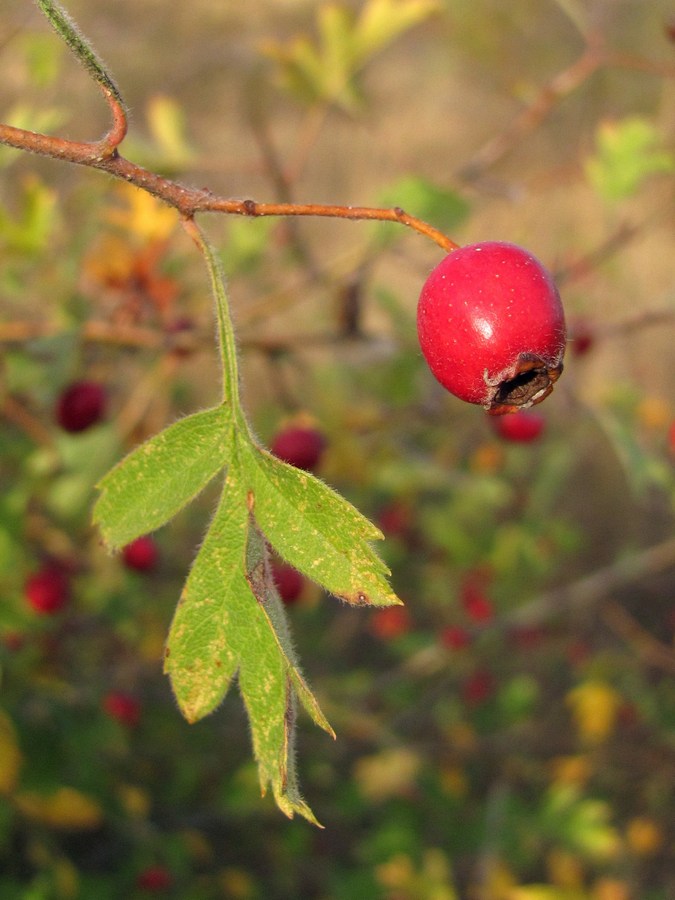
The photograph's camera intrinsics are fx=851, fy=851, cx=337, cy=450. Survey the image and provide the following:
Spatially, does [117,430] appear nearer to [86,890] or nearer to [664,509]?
[86,890]

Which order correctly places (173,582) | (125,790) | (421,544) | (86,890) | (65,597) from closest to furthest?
(65,597), (86,890), (125,790), (173,582), (421,544)

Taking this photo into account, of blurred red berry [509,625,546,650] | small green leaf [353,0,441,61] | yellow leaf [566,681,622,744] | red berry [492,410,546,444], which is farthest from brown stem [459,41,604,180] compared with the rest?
yellow leaf [566,681,622,744]

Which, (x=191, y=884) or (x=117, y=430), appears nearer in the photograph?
(x=117, y=430)

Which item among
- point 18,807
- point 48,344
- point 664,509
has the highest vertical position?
point 48,344

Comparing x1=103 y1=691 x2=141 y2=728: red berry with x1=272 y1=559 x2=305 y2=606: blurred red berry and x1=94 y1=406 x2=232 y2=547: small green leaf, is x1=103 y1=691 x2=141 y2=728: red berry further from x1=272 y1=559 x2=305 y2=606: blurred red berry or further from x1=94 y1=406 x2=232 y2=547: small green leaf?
x1=94 y1=406 x2=232 y2=547: small green leaf

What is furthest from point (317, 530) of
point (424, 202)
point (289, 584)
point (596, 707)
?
point (596, 707)

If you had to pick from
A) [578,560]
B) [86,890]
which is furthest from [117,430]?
[578,560]
